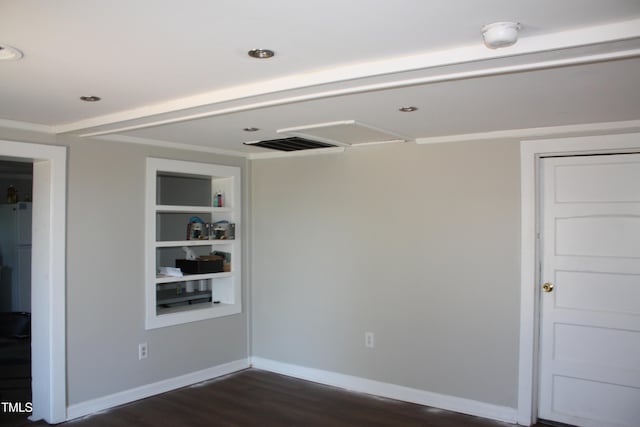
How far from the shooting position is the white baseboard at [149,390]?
12.3 feet

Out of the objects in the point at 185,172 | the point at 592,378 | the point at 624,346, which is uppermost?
the point at 185,172

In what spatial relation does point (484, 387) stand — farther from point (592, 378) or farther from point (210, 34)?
point (210, 34)

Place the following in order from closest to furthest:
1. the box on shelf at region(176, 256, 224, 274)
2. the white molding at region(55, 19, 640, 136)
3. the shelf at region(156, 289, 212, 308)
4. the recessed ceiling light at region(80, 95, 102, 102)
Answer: the white molding at region(55, 19, 640, 136)
the recessed ceiling light at region(80, 95, 102, 102)
the box on shelf at region(176, 256, 224, 274)
the shelf at region(156, 289, 212, 308)

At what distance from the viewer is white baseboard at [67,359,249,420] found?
3756 mm

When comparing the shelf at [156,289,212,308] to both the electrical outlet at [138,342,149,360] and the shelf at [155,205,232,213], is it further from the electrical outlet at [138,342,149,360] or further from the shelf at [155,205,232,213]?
the shelf at [155,205,232,213]

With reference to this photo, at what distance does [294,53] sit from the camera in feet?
6.79

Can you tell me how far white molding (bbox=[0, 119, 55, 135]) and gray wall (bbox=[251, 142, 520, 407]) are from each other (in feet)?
6.37

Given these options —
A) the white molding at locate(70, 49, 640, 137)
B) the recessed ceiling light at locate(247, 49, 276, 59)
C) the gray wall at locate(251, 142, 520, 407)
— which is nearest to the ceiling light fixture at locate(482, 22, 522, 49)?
the white molding at locate(70, 49, 640, 137)

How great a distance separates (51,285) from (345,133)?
234cm

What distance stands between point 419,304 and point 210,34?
112 inches

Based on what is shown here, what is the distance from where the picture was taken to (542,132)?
11.7 feet

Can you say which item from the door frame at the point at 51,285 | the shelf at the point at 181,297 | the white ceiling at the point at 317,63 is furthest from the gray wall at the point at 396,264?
the door frame at the point at 51,285

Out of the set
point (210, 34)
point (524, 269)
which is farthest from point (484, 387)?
point (210, 34)

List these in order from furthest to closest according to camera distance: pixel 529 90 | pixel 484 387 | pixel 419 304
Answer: pixel 419 304 → pixel 484 387 → pixel 529 90
